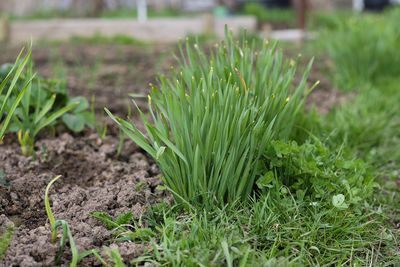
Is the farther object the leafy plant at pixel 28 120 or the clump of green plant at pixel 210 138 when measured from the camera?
the leafy plant at pixel 28 120

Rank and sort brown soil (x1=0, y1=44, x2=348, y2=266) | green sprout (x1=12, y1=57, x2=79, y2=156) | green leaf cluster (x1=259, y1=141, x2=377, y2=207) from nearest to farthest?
1. brown soil (x1=0, y1=44, x2=348, y2=266)
2. green leaf cluster (x1=259, y1=141, x2=377, y2=207)
3. green sprout (x1=12, y1=57, x2=79, y2=156)

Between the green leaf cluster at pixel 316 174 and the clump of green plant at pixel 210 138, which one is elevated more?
the clump of green plant at pixel 210 138

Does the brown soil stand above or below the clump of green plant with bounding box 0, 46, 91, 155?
below

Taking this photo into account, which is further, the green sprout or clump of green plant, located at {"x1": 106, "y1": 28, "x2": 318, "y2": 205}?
the green sprout

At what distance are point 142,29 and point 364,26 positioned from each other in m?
3.64

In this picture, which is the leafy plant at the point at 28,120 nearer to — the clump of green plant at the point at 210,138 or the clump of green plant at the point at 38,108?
the clump of green plant at the point at 38,108

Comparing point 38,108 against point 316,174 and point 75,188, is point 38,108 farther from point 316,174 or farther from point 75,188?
point 316,174

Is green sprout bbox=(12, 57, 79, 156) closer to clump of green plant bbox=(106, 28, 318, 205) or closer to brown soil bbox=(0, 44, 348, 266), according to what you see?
brown soil bbox=(0, 44, 348, 266)

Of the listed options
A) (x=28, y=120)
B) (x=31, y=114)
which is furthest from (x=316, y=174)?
(x=31, y=114)

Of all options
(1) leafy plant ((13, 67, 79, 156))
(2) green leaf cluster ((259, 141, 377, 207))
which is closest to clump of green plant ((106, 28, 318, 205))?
(2) green leaf cluster ((259, 141, 377, 207))

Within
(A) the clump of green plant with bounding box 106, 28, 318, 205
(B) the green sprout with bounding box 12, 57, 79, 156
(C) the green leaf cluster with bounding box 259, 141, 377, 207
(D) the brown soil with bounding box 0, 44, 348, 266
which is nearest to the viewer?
(D) the brown soil with bounding box 0, 44, 348, 266

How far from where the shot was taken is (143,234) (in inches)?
56.6

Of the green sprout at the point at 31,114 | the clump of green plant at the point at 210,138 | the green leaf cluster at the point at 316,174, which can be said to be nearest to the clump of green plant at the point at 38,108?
the green sprout at the point at 31,114

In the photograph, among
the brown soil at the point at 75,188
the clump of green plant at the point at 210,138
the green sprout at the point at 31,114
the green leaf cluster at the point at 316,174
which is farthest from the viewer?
the green sprout at the point at 31,114
